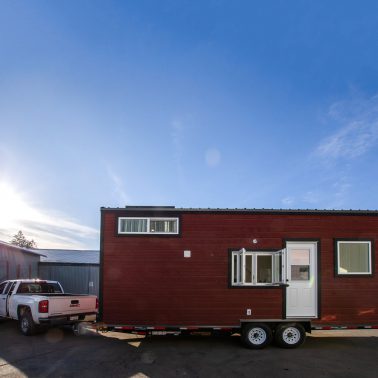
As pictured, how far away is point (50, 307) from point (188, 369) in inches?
207

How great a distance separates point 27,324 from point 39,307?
105 cm

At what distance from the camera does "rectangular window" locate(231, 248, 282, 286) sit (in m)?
10.6

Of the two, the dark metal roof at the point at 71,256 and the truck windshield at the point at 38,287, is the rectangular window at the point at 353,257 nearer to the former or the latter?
the truck windshield at the point at 38,287

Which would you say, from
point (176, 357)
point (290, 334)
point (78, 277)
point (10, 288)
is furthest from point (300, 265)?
point (78, 277)

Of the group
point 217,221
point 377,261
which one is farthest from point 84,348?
point 377,261

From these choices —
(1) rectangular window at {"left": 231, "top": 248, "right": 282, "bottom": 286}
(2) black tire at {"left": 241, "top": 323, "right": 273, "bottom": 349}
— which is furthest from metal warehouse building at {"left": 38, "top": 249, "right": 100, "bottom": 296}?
(2) black tire at {"left": 241, "top": 323, "right": 273, "bottom": 349}

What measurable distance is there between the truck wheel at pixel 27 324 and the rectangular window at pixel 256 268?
20.8 ft

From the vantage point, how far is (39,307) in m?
11.3

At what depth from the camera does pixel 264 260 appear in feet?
35.4

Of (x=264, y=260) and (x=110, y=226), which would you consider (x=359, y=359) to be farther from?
(x=110, y=226)

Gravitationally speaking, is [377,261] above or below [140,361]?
above

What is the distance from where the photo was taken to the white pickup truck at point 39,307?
11.4 meters

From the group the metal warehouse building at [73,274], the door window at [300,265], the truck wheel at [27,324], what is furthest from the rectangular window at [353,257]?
the metal warehouse building at [73,274]

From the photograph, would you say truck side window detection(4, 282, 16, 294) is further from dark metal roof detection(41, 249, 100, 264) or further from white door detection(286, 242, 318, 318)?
dark metal roof detection(41, 249, 100, 264)
